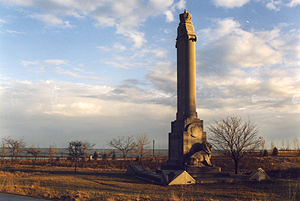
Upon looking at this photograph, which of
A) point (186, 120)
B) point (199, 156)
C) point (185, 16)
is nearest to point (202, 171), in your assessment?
point (199, 156)

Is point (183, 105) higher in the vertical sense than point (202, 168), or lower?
higher

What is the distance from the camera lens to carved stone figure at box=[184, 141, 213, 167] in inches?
686

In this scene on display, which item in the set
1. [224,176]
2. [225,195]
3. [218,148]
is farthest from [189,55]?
[225,195]

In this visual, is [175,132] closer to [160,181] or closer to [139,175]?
[139,175]

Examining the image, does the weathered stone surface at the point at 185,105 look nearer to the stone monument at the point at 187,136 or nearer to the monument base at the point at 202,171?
the stone monument at the point at 187,136

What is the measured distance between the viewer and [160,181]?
49.3ft

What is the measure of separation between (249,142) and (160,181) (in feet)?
31.9

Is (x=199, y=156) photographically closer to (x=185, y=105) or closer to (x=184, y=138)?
(x=184, y=138)

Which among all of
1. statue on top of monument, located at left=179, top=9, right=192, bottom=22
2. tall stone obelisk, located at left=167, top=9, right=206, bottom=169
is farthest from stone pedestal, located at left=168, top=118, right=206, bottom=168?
statue on top of monument, located at left=179, top=9, right=192, bottom=22

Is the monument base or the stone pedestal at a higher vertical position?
the stone pedestal

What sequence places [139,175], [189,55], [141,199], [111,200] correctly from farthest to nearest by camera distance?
[189,55] → [139,175] → [141,199] → [111,200]

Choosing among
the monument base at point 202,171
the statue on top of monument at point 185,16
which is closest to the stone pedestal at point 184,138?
the monument base at point 202,171

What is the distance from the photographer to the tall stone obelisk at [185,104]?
1903cm

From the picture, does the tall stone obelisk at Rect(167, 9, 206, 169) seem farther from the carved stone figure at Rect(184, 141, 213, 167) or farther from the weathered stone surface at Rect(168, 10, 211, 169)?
the carved stone figure at Rect(184, 141, 213, 167)
